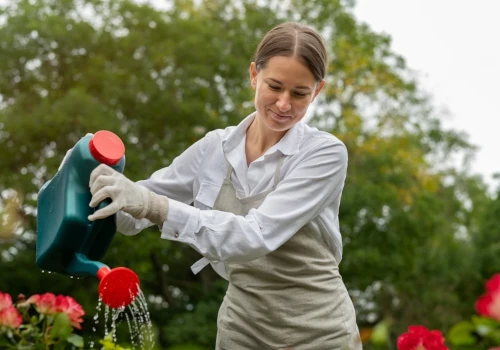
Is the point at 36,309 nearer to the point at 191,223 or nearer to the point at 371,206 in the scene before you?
the point at 191,223

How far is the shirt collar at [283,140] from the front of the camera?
267 centimetres

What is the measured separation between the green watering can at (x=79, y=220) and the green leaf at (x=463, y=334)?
3.46 ft

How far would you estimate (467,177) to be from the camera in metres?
28.2

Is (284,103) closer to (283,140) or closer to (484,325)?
(283,140)

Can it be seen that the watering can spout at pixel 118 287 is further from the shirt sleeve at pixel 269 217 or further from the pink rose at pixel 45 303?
the pink rose at pixel 45 303

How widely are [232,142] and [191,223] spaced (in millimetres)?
563

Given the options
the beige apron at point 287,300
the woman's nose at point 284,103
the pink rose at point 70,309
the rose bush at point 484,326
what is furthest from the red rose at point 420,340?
the pink rose at point 70,309

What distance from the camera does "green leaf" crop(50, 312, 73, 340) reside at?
2705 millimetres

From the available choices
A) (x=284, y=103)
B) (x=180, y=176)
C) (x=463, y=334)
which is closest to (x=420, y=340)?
(x=463, y=334)

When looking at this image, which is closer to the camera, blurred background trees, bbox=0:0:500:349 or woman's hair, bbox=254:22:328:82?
woman's hair, bbox=254:22:328:82

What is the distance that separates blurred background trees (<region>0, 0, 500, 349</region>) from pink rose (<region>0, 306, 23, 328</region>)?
13.2 metres

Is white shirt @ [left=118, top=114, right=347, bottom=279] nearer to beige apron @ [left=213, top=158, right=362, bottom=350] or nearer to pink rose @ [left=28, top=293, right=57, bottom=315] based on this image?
beige apron @ [left=213, top=158, right=362, bottom=350]

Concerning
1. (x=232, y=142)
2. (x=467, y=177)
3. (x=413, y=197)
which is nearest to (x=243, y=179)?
(x=232, y=142)

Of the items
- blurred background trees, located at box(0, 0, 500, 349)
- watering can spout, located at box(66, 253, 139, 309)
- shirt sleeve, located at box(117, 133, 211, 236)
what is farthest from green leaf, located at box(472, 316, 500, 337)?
blurred background trees, located at box(0, 0, 500, 349)
